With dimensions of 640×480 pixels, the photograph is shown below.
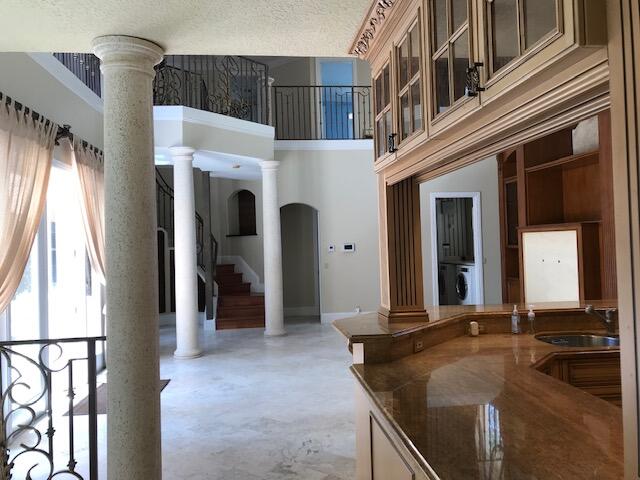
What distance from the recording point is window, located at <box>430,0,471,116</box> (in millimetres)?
1586

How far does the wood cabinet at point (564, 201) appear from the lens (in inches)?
204

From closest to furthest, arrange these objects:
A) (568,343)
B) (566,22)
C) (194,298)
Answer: (566,22)
(568,343)
(194,298)

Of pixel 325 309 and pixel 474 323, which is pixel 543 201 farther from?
pixel 325 309

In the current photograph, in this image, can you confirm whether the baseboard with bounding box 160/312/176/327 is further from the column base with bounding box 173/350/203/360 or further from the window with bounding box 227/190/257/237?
the column base with bounding box 173/350/203/360

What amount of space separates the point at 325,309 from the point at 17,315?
5872 millimetres

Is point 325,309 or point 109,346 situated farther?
point 325,309

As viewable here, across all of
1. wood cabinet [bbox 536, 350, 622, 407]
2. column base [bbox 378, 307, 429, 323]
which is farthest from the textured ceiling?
wood cabinet [bbox 536, 350, 622, 407]

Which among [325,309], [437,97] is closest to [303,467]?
[437,97]

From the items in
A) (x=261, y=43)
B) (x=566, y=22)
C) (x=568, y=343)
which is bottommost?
(x=568, y=343)

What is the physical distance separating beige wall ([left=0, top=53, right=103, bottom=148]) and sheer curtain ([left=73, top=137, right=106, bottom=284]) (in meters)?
0.30

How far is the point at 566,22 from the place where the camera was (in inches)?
40.7

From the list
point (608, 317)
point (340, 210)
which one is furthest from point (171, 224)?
point (608, 317)

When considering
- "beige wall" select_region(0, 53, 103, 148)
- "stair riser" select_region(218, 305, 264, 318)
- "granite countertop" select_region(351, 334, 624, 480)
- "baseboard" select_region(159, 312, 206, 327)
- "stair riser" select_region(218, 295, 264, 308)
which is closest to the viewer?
"granite countertop" select_region(351, 334, 624, 480)

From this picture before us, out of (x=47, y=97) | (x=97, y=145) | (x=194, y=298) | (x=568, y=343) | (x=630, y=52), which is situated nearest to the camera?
(x=630, y=52)
